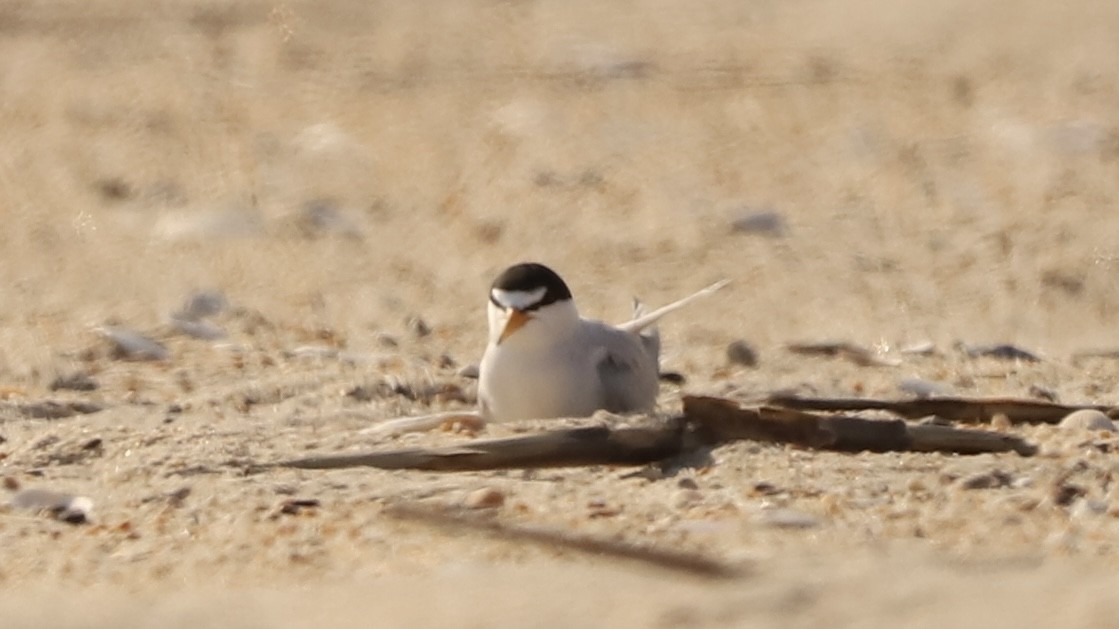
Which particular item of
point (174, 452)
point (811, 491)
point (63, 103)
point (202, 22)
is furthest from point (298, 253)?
point (811, 491)

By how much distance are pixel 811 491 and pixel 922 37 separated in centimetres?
615

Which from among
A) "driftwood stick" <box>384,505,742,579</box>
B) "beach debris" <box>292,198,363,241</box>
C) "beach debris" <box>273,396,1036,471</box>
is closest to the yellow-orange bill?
"beach debris" <box>273,396,1036,471</box>

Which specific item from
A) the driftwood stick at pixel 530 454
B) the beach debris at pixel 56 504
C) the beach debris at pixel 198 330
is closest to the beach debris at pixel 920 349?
the beach debris at pixel 198 330

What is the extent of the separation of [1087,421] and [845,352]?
171cm

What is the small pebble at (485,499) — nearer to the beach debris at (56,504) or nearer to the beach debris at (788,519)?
the beach debris at (788,519)

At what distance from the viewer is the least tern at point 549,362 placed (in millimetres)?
5547

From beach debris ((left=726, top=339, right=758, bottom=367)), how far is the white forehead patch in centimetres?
106

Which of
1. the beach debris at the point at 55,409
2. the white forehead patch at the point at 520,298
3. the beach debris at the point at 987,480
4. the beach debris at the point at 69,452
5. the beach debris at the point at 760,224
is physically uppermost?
the beach debris at the point at 760,224

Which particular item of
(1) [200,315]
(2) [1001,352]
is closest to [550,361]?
(2) [1001,352]

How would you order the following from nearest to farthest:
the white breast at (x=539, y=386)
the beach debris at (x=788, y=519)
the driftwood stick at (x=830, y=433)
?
the beach debris at (x=788, y=519), the driftwood stick at (x=830, y=433), the white breast at (x=539, y=386)

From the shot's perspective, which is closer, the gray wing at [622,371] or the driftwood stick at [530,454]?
the driftwood stick at [530,454]

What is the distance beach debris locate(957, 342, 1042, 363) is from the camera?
6.76 meters

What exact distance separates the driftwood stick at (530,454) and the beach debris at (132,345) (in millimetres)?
1928

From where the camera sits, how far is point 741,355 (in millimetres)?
6672
